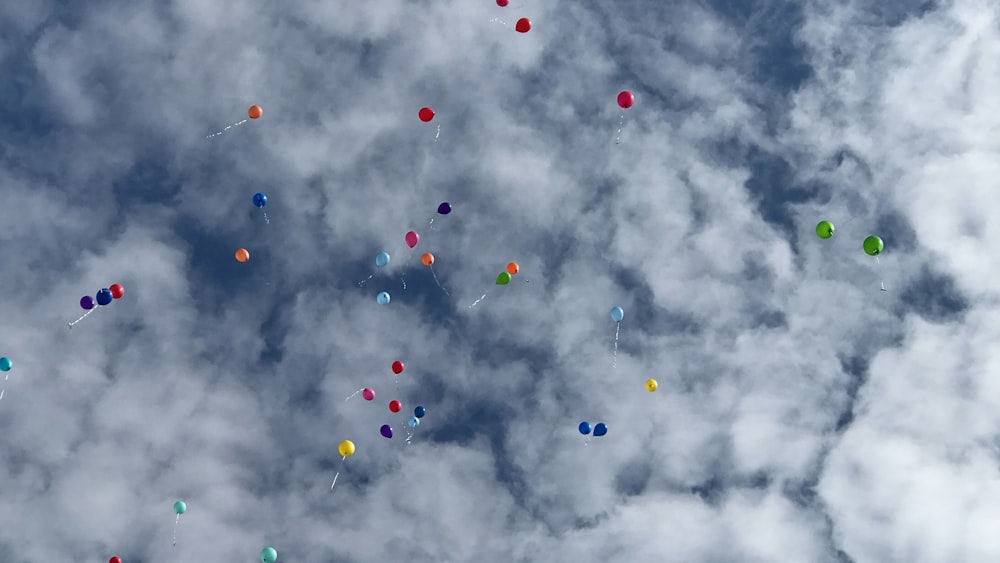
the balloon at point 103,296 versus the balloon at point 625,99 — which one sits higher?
the balloon at point 625,99

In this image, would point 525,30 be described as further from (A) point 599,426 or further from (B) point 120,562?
(B) point 120,562

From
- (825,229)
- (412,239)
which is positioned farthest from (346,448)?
(825,229)

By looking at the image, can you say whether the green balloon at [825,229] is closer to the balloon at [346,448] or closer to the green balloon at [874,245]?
the green balloon at [874,245]

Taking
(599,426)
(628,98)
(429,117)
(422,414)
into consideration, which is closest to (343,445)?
(422,414)

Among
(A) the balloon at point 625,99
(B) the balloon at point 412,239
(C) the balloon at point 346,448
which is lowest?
(C) the balloon at point 346,448

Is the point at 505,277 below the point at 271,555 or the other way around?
the other way around

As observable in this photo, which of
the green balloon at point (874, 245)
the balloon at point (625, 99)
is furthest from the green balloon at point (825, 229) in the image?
the balloon at point (625, 99)

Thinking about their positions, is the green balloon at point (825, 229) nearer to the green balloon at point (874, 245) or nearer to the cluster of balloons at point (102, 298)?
the green balloon at point (874, 245)

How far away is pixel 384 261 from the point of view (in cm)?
3334

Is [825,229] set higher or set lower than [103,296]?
higher

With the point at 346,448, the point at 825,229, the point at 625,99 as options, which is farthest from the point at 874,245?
the point at 346,448

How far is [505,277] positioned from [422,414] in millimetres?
5126

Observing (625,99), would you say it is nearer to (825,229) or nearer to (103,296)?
(825,229)

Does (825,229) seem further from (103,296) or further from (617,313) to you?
(103,296)
